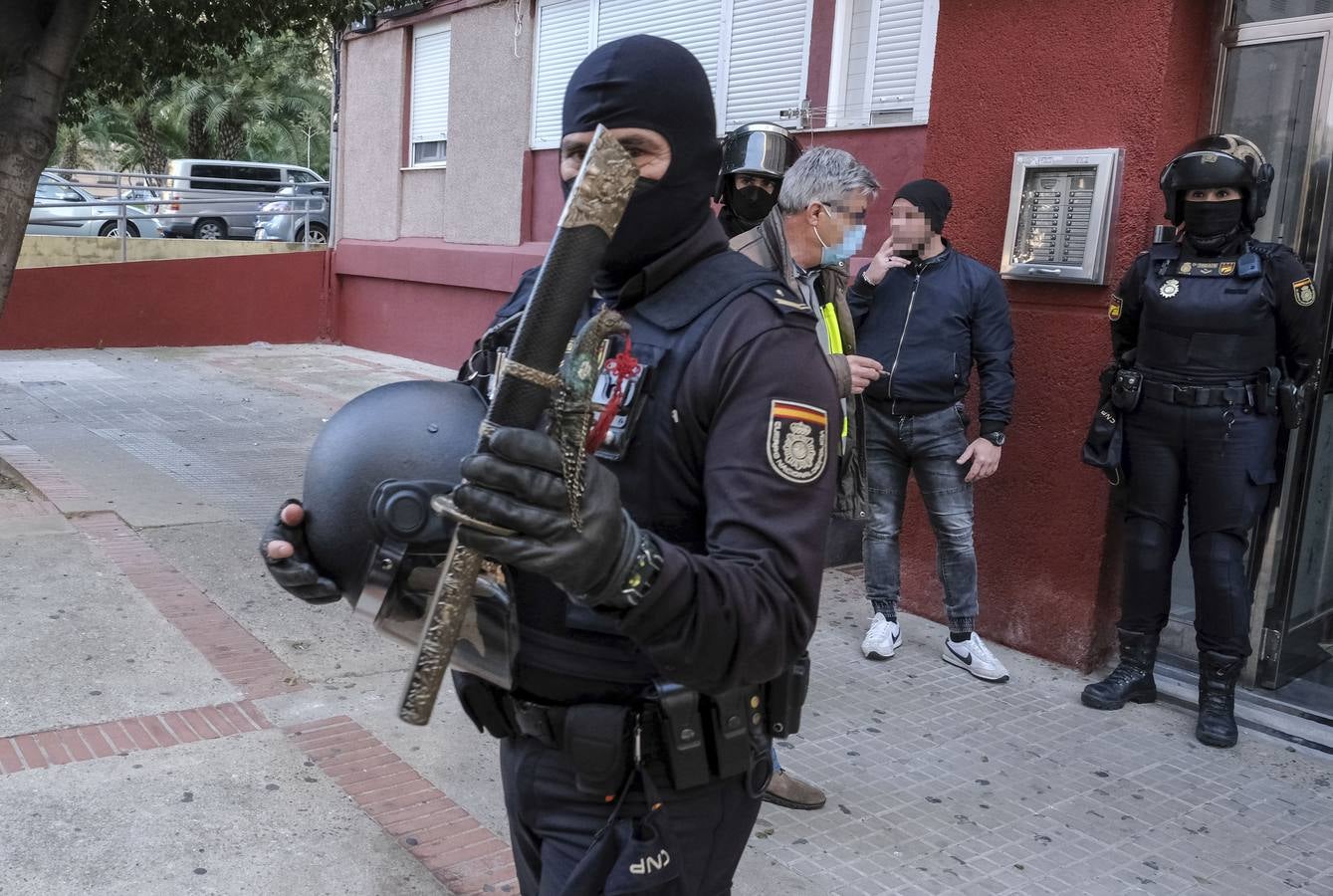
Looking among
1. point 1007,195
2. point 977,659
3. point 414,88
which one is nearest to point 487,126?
point 414,88

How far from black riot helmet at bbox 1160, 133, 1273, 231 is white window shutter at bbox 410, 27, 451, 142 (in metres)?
9.86

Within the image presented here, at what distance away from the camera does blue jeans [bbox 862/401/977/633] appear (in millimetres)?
4770

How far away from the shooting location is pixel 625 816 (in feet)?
5.85

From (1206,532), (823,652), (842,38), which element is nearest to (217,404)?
(842,38)

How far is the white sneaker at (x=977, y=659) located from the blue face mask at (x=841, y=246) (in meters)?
1.84

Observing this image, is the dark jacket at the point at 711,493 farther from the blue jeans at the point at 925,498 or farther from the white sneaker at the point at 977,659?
the white sneaker at the point at 977,659

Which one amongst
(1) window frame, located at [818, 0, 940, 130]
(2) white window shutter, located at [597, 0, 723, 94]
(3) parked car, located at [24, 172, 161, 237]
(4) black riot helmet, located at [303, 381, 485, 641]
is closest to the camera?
(4) black riot helmet, located at [303, 381, 485, 641]

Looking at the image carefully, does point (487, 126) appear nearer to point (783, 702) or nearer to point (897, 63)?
point (897, 63)

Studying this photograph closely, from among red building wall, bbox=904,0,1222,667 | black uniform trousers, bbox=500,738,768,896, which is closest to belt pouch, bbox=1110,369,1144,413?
red building wall, bbox=904,0,1222,667

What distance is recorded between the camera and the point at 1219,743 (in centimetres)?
423

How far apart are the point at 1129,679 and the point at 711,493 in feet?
11.7

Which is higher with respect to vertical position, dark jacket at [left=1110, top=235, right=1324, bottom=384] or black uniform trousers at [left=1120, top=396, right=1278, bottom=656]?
dark jacket at [left=1110, top=235, right=1324, bottom=384]

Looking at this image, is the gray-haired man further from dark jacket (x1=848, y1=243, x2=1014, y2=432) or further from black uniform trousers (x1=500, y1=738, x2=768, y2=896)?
black uniform trousers (x1=500, y1=738, x2=768, y2=896)

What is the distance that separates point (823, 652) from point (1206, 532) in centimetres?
160
